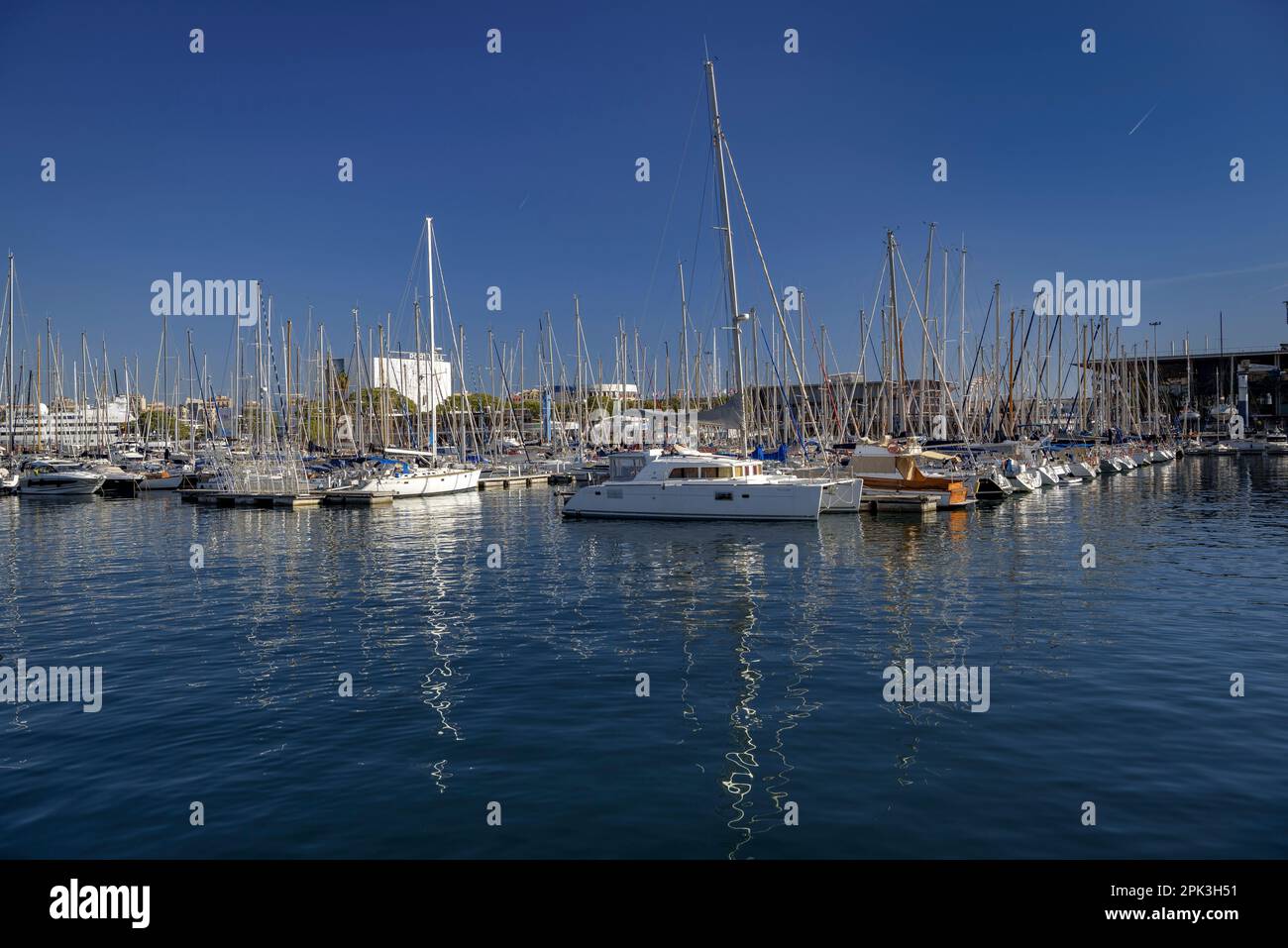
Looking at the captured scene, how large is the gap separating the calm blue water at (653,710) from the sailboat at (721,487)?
962 cm

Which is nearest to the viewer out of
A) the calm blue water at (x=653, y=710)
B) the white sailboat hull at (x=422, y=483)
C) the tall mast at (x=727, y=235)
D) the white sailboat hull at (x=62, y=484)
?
the calm blue water at (x=653, y=710)

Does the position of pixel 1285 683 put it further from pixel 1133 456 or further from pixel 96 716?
pixel 1133 456

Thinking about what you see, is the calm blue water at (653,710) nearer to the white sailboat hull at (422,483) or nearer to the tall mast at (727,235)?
the tall mast at (727,235)

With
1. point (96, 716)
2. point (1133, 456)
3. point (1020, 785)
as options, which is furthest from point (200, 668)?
point (1133, 456)

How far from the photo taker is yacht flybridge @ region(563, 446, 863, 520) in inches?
1537

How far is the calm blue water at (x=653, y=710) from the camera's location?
944 centimetres

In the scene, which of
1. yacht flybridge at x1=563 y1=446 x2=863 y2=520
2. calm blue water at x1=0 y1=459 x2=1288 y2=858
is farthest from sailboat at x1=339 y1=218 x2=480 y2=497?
calm blue water at x1=0 y1=459 x2=1288 y2=858

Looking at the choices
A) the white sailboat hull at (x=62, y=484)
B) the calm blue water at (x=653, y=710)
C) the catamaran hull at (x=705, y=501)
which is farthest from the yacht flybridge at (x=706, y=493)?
the white sailboat hull at (x=62, y=484)

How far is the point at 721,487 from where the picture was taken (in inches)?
1553

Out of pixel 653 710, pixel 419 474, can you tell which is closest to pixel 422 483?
pixel 419 474

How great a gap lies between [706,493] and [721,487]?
0.73 m

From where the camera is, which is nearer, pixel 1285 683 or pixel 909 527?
pixel 1285 683
